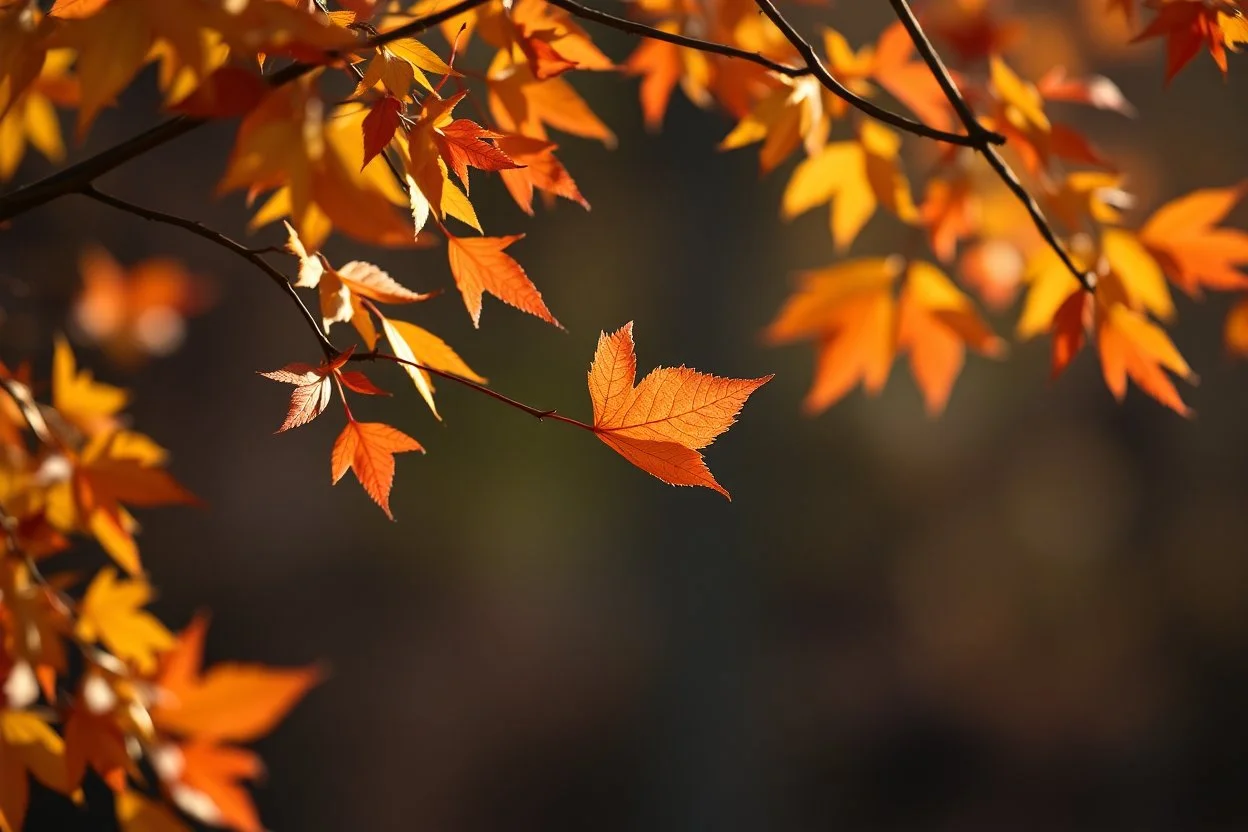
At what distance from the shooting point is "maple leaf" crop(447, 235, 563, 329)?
1.80ft

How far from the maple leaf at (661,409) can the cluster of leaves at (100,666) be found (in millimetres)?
303

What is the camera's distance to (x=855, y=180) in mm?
954

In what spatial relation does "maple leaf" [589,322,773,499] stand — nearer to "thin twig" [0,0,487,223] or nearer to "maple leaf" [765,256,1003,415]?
"thin twig" [0,0,487,223]

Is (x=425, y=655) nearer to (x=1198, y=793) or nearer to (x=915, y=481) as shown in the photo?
(x=915, y=481)

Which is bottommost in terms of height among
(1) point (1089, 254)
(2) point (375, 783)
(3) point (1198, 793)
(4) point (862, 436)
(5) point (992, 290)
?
(2) point (375, 783)

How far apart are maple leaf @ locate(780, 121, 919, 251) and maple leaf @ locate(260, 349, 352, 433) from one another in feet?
1.40

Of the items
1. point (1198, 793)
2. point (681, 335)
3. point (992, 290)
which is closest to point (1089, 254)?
point (992, 290)

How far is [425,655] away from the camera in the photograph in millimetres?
4203

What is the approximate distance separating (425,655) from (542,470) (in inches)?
34.0

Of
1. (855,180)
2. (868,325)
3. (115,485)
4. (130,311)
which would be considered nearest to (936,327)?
(868,325)

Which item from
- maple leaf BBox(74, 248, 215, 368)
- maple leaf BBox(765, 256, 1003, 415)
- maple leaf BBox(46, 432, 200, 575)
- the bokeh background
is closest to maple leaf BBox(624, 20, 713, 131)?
maple leaf BBox(765, 256, 1003, 415)

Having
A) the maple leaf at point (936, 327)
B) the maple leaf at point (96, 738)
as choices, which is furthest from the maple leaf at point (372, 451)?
the maple leaf at point (936, 327)

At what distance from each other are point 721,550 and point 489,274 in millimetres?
3113

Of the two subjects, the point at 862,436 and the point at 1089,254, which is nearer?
the point at 1089,254
